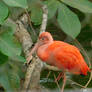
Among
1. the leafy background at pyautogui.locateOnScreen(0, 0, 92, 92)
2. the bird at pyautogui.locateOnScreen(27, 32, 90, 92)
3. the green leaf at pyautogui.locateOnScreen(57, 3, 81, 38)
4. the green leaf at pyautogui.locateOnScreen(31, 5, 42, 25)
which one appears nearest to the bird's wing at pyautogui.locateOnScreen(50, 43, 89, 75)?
the bird at pyautogui.locateOnScreen(27, 32, 90, 92)

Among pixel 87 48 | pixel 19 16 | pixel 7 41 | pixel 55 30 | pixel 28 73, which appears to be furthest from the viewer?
pixel 87 48

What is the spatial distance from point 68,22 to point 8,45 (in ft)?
1.26

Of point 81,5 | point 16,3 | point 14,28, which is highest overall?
point 16,3

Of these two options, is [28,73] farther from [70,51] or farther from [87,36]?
[87,36]

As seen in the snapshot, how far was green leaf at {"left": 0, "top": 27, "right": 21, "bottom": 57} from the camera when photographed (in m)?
1.51

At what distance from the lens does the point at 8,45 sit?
5.02 feet

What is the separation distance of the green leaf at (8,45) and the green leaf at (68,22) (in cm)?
31

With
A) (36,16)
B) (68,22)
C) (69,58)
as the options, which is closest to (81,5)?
(68,22)

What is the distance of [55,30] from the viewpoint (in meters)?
2.38

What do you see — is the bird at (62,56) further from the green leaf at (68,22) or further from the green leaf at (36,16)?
the green leaf at (36,16)

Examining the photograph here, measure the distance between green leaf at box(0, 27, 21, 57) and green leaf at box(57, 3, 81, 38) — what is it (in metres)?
0.31

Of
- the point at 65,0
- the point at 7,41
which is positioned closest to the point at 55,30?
the point at 65,0

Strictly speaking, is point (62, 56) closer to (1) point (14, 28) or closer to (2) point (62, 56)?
(2) point (62, 56)

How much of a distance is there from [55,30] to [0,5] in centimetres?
91
